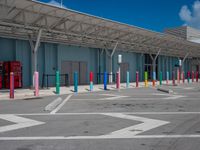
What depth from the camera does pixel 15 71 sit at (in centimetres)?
2206

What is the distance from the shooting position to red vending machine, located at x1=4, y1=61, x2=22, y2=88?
21.8 metres

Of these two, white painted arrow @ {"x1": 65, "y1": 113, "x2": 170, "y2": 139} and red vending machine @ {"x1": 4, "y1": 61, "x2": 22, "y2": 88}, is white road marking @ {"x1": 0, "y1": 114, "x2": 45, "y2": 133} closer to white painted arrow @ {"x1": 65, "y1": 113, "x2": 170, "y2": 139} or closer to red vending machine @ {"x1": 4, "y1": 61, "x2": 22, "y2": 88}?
white painted arrow @ {"x1": 65, "y1": 113, "x2": 170, "y2": 139}

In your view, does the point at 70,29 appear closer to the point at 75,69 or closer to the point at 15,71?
the point at 15,71

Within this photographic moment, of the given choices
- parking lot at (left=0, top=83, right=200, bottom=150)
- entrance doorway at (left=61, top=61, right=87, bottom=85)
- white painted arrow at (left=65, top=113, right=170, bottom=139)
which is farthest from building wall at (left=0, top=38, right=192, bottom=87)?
white painted arrow at (left=65, top=113, right=170, bottom=139)

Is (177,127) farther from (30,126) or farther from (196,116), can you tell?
(30,126)

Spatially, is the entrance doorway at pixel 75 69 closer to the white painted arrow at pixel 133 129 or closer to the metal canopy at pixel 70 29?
the metal canopy at pixel 70 29

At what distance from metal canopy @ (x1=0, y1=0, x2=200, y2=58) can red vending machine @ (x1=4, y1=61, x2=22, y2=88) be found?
2044 millimetres

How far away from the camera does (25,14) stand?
19094mm

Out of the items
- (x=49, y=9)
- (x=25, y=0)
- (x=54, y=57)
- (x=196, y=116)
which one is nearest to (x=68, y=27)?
(x=54, y=57)

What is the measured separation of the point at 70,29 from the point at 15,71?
204 inches

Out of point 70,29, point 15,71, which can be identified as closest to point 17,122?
point 15,71

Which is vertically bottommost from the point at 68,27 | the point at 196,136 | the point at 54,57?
the point at 196,136

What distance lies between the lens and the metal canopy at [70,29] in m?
17.9

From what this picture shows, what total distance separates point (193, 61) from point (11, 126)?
4979 cm
